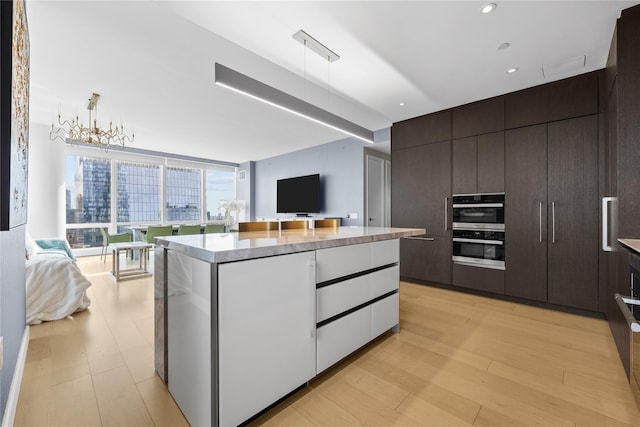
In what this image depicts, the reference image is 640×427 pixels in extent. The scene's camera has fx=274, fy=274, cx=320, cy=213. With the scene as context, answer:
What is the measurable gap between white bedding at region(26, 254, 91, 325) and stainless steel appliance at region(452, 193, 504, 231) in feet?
15.1

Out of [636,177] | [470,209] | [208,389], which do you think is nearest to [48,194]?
[208,389]

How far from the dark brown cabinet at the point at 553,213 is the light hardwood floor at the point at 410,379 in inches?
15.6

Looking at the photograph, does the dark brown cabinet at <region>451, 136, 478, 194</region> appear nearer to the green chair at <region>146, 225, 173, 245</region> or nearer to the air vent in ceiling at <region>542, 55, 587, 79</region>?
the air vent in ceiling at <region>542, 55, 587, 79</region>

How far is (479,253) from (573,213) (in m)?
1.04

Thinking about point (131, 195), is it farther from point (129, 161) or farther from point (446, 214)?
point (446, 214)

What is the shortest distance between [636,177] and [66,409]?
3.90m

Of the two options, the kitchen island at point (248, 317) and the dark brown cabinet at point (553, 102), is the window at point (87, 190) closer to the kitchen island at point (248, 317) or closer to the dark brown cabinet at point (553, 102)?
the kitchen island at point (248, 317)

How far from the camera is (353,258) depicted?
6.42 feet

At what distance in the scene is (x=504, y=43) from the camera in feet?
7.88

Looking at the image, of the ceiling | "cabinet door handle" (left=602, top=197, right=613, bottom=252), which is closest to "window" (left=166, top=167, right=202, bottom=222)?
the ceiling

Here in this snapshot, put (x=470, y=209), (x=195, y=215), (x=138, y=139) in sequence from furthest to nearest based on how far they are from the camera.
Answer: (x=195, y=215)
(x=138, y=139)
(x=470, y=209)

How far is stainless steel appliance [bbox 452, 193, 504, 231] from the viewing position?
3.42 m

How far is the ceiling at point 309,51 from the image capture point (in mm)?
2039

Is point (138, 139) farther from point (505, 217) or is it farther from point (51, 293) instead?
point (505, 217)
